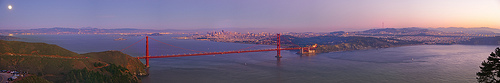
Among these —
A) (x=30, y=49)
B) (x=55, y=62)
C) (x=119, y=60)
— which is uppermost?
(x=30, y=49)

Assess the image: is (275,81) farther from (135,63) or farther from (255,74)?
(135,63)

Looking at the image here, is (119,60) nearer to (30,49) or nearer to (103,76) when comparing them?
(103,76)

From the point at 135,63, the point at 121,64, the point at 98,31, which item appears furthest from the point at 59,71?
the point at 98,31

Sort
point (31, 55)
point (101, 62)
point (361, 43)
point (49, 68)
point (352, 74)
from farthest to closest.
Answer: point (361, 43), point (352, 74), point (101, 62), point (31, 55), point (49, 68)

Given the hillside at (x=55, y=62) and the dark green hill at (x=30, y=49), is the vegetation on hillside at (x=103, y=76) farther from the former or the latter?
the dark green hill at (x=30, y=49)

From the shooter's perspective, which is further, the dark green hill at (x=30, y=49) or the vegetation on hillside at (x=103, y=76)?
the dark green hill at (x=30, y=49)

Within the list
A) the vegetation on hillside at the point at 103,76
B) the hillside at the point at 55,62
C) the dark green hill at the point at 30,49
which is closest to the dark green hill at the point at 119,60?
the hillside at the point at 55,62

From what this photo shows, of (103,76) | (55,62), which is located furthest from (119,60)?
(55,62)

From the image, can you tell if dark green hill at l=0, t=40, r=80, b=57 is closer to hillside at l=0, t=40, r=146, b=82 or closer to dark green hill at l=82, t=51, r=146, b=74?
hillside at l=0, t=40, r=146, b=82
